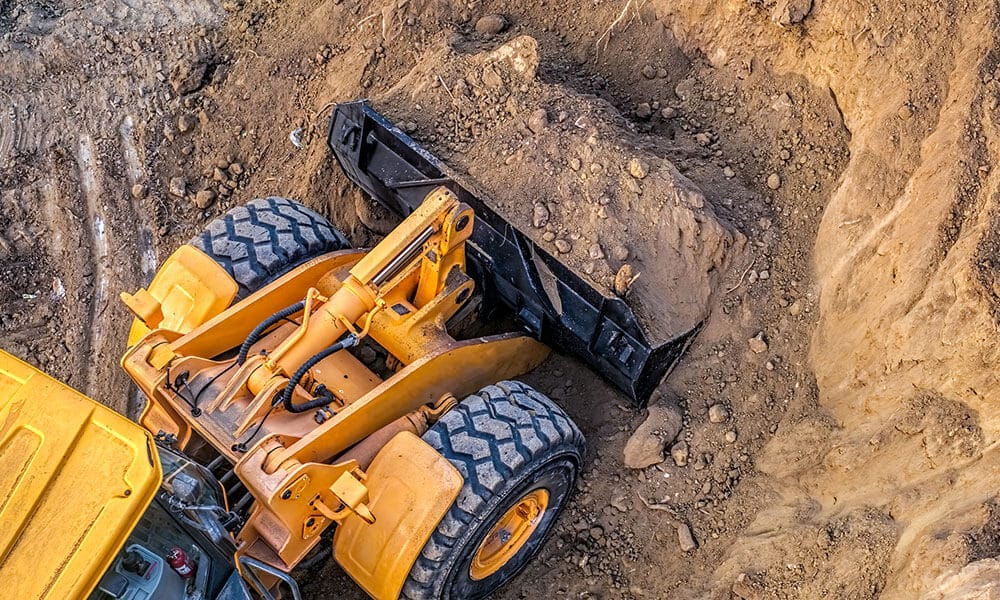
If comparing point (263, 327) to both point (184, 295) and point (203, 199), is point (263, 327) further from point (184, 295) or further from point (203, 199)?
point (203, 199)

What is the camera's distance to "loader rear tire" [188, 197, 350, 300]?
4.99 m

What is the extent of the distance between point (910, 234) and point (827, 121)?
1.13 m

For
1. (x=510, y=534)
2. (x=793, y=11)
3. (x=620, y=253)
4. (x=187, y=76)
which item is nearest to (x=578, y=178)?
(x=620, y=253)

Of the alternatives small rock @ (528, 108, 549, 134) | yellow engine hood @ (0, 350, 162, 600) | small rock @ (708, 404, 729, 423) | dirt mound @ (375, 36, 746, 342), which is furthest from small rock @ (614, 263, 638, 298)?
yellow engine hood @ (0, 350, 162, 600)

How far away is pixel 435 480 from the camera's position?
4.03 meters

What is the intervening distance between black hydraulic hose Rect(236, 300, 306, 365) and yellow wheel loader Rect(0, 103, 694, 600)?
22 mm

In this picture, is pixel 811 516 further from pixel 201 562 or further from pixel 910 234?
pixel 201 562

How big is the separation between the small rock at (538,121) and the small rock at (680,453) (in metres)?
2.22

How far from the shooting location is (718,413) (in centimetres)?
494

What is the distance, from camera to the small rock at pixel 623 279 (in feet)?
16.2

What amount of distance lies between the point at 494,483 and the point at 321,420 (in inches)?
37.2

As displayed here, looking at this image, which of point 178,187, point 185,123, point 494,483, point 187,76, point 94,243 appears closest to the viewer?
point 494,483

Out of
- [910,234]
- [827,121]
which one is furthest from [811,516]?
[827,121]

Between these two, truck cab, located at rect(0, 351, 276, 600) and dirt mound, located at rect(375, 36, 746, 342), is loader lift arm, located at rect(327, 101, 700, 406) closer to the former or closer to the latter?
dirt mound, located at rect(375, 36, 746, 342)
